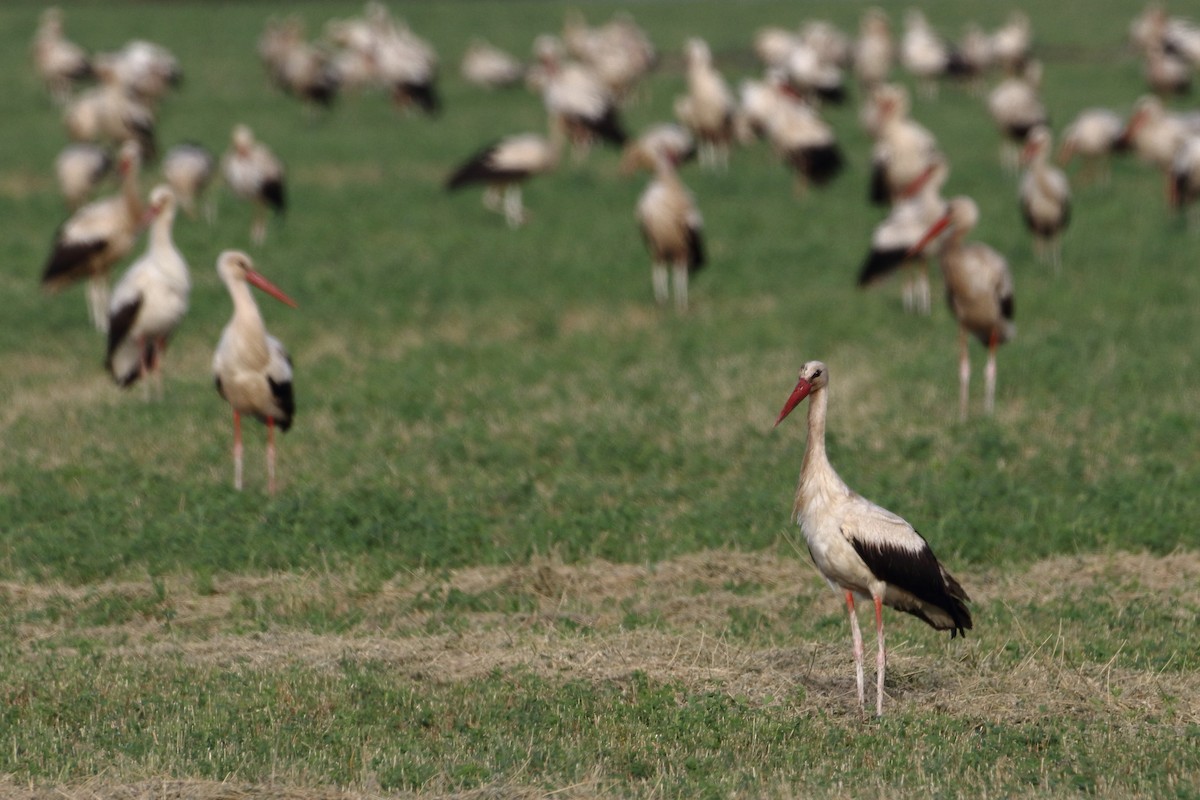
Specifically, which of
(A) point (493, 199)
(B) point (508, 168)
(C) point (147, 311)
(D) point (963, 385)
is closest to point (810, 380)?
(D) point (963, 385)

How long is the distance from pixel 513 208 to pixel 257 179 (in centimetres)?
323

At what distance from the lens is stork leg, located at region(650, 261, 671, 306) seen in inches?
664

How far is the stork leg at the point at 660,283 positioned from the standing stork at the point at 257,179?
526 centimetres

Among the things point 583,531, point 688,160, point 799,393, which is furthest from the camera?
point 688,160

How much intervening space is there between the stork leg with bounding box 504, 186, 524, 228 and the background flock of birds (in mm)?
51

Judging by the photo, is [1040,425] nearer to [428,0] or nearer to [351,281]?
[351,281]

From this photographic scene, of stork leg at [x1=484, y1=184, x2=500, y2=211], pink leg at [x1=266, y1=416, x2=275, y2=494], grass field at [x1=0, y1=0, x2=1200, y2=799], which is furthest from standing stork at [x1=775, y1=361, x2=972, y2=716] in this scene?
stork leg at [x1=484, y1=184, x2=500, y2=211]

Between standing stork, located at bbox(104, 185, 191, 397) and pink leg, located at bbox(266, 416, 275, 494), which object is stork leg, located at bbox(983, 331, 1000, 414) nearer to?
pink leg, located at bbox(266, 416, 275, 494)

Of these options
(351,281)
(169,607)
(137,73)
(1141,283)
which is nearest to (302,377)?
(351,281)

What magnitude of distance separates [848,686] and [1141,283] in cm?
1046

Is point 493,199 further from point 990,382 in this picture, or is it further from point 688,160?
point 990,382

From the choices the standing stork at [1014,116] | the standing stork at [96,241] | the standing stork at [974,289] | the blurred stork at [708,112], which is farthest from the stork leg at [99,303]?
the standing stork at [1014,116]

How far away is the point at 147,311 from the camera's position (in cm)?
1279

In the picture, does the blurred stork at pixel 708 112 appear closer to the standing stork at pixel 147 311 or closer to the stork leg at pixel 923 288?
the stork leg at pixel 923 288
